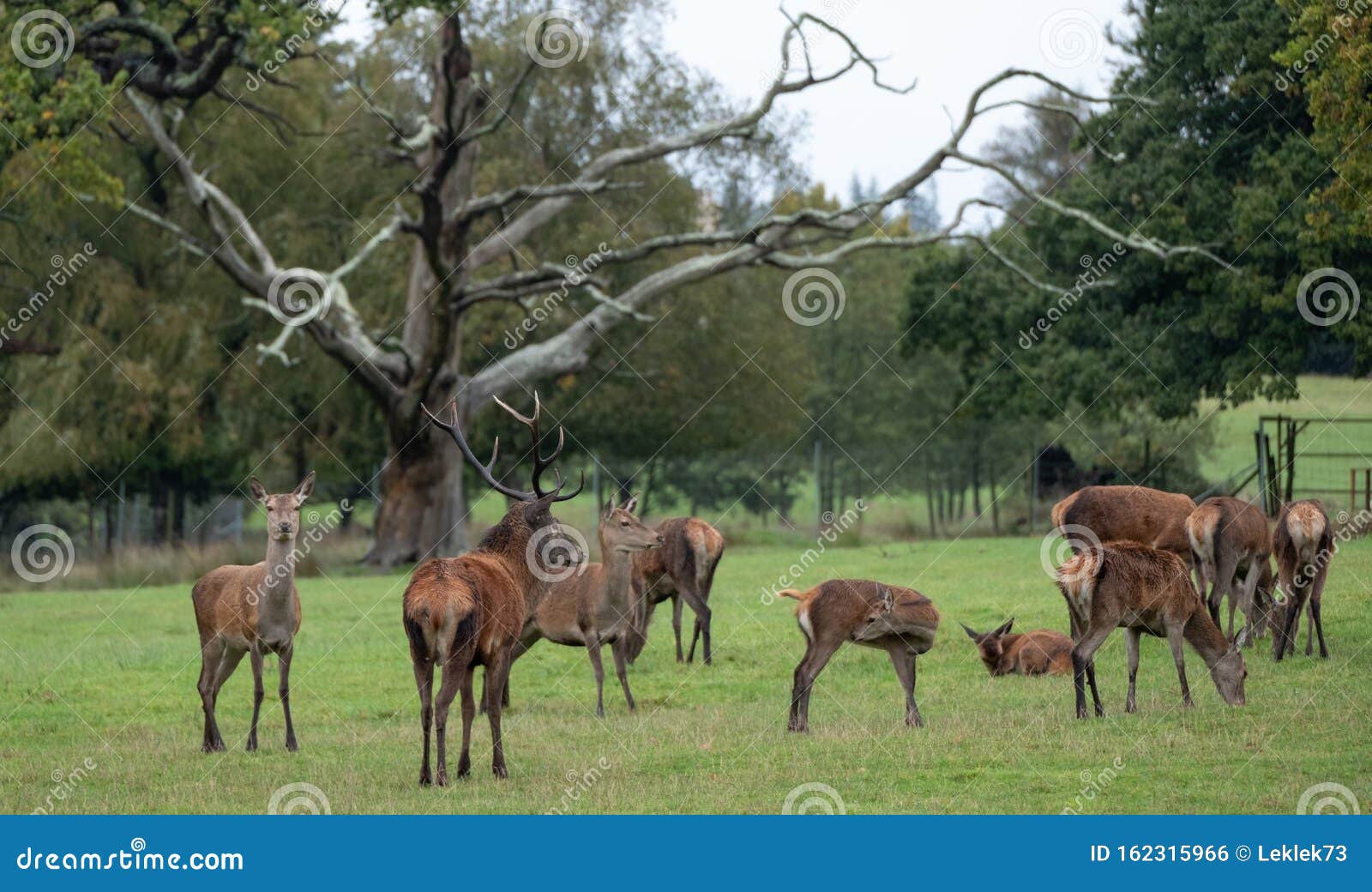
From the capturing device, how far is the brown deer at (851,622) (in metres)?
11.3

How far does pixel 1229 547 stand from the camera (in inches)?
536

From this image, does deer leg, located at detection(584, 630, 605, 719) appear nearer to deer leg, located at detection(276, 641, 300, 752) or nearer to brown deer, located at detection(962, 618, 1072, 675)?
deer leg, located at detection(276, 641, 300, 752)
